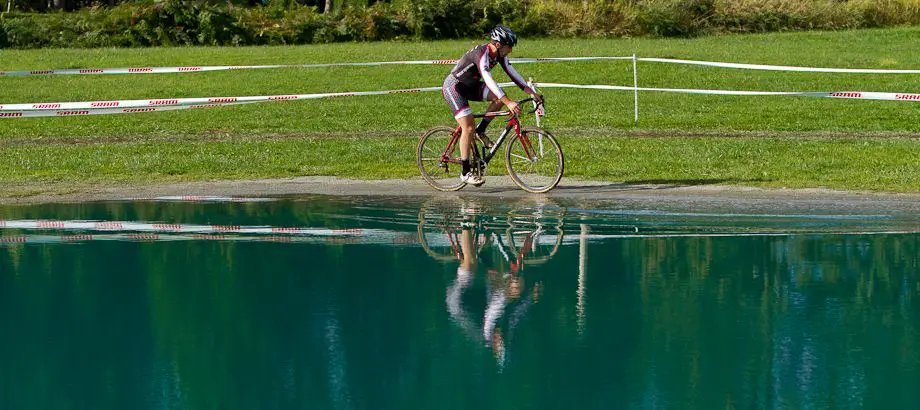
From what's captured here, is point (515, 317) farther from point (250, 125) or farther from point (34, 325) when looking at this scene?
point (250, 125)

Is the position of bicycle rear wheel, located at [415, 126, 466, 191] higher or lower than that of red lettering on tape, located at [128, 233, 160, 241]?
higher

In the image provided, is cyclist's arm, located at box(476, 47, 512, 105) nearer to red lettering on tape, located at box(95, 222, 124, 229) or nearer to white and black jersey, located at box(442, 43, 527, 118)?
white and black jersey, located at box(442, 43, 527, 118)

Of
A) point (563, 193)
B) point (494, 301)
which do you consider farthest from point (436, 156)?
point (494, 301)

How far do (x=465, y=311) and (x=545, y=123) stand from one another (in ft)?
50.7

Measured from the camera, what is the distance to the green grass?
55.4ft

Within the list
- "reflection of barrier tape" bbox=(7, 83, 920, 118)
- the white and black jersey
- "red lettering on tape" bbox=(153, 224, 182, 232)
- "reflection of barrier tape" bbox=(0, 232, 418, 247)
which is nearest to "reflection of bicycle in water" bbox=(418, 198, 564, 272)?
"reflection of barrier tape" bbox=(0, 232, 418, 247)

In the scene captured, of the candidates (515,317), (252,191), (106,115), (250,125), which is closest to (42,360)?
(515,317)

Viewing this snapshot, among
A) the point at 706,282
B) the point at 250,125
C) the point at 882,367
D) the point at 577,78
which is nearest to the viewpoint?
the point at 882,367

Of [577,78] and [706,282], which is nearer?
[706,282]

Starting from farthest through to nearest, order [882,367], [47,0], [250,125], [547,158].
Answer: [47,0] → [250,125] → [547,158] → [882,367]

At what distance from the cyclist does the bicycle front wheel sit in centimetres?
32

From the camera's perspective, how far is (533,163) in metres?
14.3

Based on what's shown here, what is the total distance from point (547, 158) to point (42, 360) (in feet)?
25.6

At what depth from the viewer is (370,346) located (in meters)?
7.62
